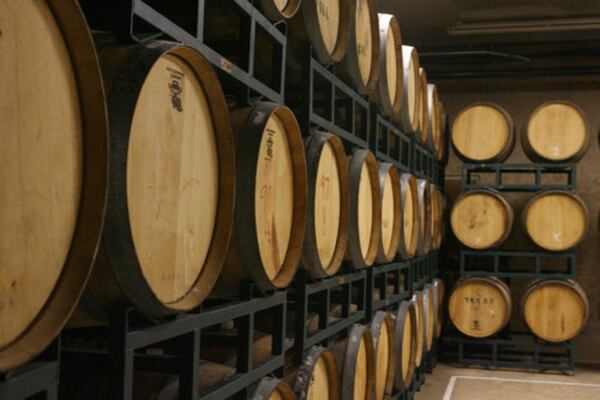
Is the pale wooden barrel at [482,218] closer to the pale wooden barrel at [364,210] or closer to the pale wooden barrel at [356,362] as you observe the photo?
the pale wooden barrel at [364,210]

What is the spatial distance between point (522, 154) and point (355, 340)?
22.6ft

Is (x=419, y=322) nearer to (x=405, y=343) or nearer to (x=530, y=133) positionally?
(x=405, y=343)

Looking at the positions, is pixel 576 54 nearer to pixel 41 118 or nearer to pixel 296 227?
pixel 296 227

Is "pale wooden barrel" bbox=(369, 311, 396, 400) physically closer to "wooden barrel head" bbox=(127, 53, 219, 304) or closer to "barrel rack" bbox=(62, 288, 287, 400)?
"barrel rack" bbox=(62, 288, 287, 400)

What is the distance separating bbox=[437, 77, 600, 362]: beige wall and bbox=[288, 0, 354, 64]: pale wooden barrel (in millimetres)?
6197

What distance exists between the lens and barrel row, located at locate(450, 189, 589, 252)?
779cm

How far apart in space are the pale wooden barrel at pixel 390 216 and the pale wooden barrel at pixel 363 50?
0.65 meters

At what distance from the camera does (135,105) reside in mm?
1533

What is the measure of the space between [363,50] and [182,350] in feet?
8.49

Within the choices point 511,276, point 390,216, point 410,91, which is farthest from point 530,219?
point 390,216

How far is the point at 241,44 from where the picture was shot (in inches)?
97.7

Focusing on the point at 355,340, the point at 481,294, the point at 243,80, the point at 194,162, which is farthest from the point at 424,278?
the point at 194,162

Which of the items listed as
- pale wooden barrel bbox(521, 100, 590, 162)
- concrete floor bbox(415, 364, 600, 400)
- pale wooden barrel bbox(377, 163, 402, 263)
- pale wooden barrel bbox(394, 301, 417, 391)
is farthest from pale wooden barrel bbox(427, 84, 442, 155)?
concrete floor bbox(415, 364, 600, 400)

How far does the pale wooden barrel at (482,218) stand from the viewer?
26.1 ft
